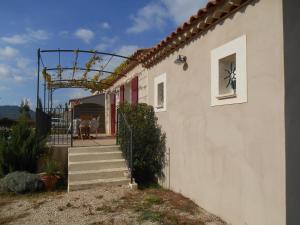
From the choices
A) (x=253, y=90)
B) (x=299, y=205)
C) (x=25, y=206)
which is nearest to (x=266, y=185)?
(x=299, y=205)

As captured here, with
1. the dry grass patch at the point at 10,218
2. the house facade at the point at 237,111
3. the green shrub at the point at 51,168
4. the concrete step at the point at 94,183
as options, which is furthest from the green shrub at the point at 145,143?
the dry grass patch at the point at 10,218

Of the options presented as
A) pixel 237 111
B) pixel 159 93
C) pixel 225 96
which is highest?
pixel 159 93

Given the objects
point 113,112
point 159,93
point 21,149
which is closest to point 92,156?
point 21,149

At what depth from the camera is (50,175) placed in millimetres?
8055

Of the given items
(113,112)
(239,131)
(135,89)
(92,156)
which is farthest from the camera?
(113,112)

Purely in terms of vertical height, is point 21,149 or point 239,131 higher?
point 239,131

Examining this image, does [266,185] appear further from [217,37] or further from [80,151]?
[80,151]

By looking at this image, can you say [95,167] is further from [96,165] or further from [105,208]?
[105,208]

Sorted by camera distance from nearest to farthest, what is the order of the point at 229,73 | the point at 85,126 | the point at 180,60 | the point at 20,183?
the point at 229,73, the point at 180,60, the point at 20,183, the point at 85,126

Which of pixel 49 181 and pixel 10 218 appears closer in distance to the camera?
pixel 10 218

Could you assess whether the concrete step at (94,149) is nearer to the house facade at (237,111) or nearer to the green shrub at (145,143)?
the green shrub at (145,143)

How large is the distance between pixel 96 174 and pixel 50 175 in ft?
3.69

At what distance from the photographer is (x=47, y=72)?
43.2 feet

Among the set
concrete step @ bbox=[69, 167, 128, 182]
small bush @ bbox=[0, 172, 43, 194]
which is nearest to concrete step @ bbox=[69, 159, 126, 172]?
concrete step @ bbox=[69, 167, 128, 182]
